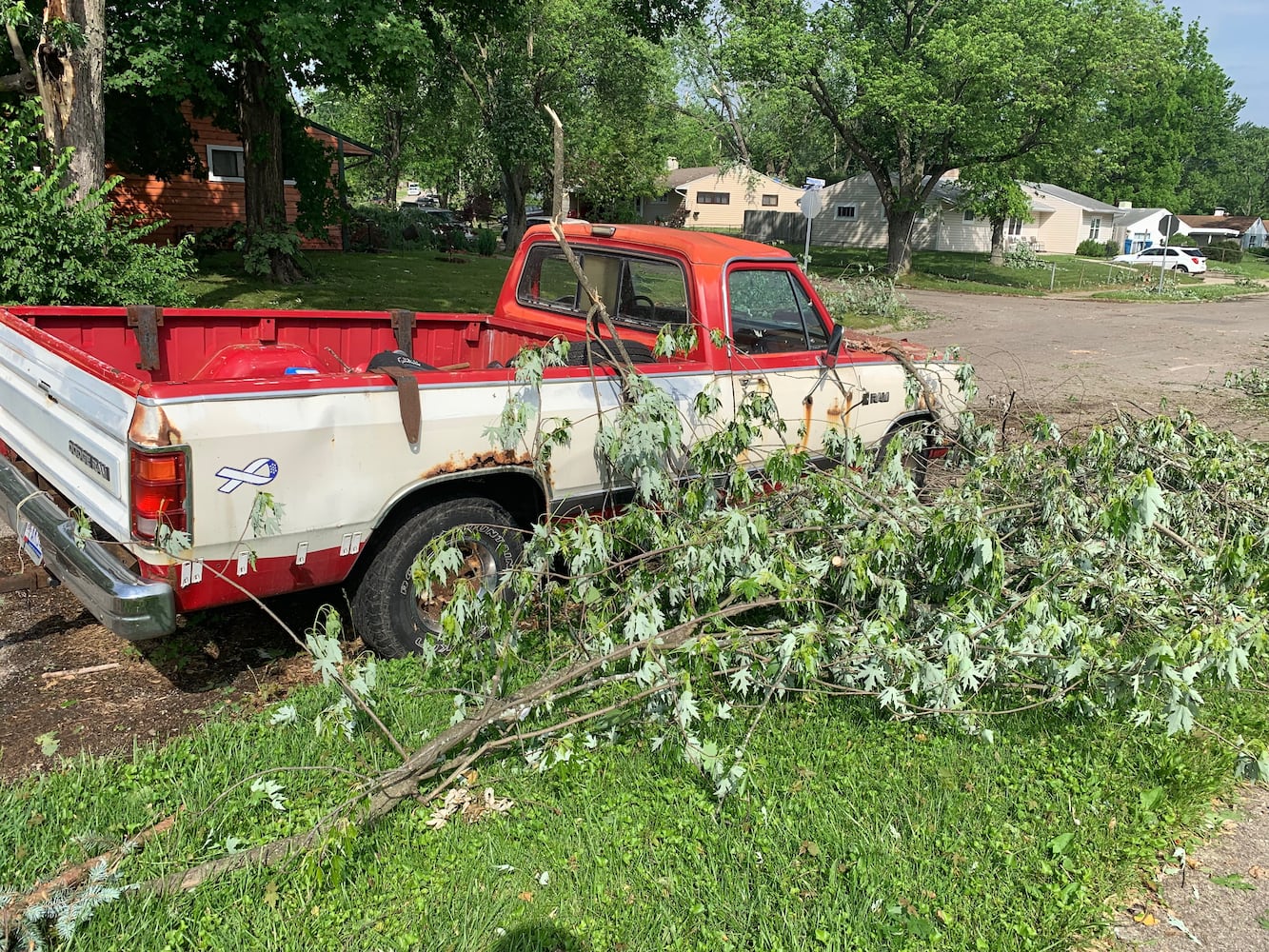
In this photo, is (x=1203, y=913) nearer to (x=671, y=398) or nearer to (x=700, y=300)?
(x=671, y=398)

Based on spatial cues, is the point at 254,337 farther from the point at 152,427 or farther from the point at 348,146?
the point at 348,146

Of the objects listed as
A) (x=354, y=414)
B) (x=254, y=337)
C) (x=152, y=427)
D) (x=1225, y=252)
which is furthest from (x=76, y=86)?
(x=1225, y=252)

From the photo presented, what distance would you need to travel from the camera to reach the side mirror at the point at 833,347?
5.37 m

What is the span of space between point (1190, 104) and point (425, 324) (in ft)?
278

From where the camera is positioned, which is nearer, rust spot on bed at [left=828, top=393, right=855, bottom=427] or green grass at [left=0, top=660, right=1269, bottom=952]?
green grass at [left=0, top=660, right=1269, bottom=952]

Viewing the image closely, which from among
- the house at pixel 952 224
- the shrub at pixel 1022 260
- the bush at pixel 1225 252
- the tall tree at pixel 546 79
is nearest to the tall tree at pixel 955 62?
the tall tree at pixel 546 79

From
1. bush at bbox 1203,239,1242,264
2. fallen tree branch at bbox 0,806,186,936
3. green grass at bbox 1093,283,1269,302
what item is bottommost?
fallen tree branch at bbox 0,806,186,936

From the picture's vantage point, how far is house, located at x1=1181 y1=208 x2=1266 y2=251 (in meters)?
75.4

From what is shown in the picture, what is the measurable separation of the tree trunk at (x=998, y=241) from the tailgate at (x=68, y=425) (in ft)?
145

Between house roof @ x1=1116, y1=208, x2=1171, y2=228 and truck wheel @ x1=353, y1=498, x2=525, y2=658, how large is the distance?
63.7 metres

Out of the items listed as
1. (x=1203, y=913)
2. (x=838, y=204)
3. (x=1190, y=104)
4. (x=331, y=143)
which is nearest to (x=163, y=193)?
(x=331, y=143)

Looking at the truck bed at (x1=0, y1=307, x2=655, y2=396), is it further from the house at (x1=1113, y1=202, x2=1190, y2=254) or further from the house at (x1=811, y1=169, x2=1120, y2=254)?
the house at (x1=1113, y1=202, x2=1190, y2=254)

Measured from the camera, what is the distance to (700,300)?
5.07m

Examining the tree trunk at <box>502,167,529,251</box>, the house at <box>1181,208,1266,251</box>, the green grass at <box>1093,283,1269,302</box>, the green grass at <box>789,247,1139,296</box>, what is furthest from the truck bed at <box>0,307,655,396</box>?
the house at <box>1181,208,1266,251</box>
